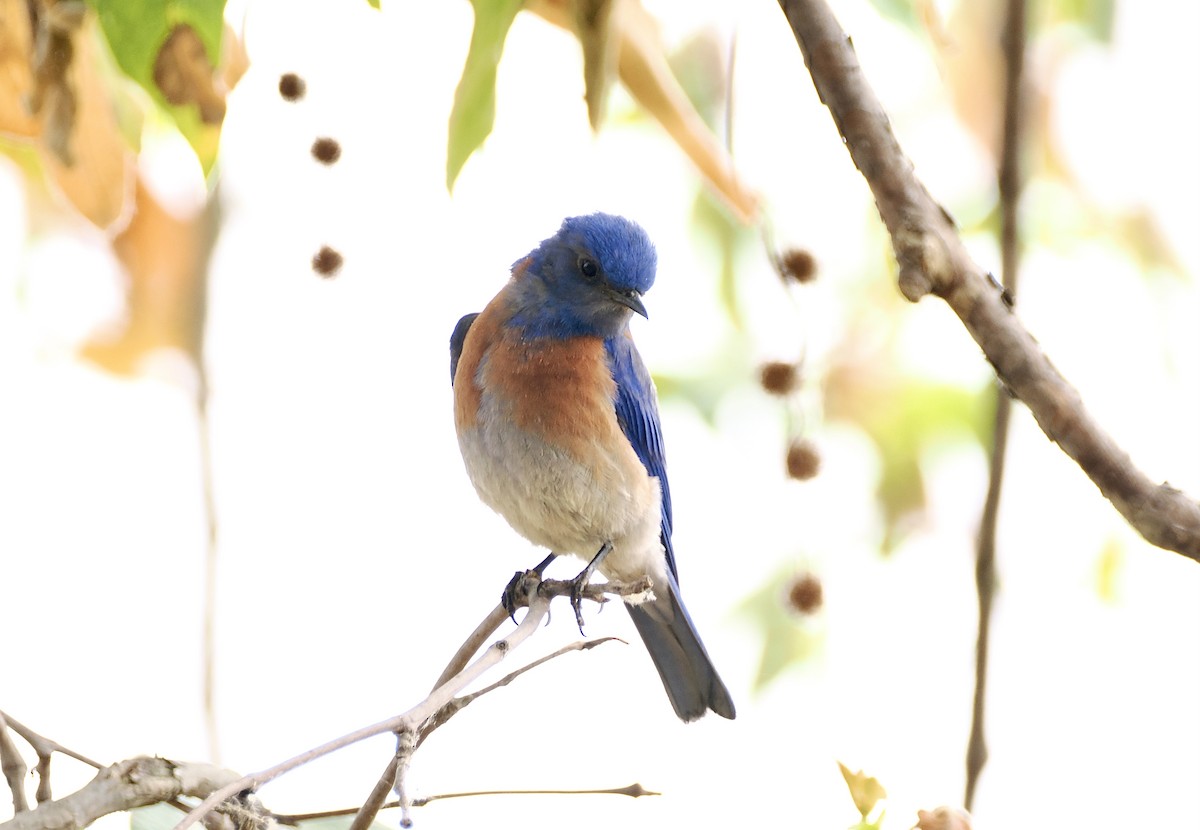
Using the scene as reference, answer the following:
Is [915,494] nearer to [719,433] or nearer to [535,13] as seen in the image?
[719,433]

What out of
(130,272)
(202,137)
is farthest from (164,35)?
(130,272)

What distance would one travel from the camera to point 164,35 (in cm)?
229

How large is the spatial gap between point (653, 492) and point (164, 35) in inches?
93.2

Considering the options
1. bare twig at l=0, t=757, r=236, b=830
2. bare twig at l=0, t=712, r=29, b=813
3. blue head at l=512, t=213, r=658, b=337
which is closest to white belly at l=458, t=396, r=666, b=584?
blue head at l=512, t=213, r=658, b=337

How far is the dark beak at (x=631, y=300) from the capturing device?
3846 millimetres

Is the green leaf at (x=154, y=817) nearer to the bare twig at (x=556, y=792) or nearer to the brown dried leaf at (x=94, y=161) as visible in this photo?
the bare twig at (x=556, y=792)

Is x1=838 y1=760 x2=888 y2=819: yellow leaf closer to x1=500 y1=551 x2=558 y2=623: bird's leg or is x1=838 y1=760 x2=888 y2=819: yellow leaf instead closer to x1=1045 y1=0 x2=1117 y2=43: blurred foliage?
x1=500 y1=551 x2=558 y2=623: bird's leg

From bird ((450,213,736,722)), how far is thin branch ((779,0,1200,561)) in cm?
185

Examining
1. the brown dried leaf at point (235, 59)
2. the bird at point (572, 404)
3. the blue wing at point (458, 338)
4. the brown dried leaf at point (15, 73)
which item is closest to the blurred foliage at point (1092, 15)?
the bird at point (572, 404)

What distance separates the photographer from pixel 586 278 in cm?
406

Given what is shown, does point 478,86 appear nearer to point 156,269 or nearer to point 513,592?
point 513,592

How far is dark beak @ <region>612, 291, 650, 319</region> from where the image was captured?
385cm

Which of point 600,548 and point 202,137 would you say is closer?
point 202,137

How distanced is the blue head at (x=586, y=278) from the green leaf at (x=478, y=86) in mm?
1516
